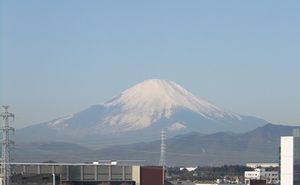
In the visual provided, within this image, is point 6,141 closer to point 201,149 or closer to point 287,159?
point 287,159

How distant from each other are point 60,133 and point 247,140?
41369mm

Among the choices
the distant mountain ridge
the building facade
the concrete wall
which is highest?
the concrete wall

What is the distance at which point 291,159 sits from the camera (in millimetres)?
22938

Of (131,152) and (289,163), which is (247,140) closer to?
(131,152)

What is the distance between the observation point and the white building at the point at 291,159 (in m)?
22.8

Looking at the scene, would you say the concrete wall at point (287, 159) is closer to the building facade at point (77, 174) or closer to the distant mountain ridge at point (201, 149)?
the building facade at point (77, 174)

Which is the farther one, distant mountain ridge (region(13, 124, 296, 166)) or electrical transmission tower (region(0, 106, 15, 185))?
distant mountain ridge (region(13, 124, 296, 166))

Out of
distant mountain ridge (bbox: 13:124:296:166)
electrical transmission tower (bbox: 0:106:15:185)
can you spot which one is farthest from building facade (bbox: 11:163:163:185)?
distant mountain ridge (bbox: 13:124:296:166)

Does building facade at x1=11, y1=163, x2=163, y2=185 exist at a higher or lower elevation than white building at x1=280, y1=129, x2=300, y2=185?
lower

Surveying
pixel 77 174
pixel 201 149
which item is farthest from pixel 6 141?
pixel 201 149

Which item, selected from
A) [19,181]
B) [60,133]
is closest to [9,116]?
[19,181]

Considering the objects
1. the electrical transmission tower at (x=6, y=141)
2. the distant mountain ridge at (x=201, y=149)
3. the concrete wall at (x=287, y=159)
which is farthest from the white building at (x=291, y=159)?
the distant mountain ridge at (x=201, y=149)

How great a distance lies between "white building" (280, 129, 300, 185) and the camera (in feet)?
74.9

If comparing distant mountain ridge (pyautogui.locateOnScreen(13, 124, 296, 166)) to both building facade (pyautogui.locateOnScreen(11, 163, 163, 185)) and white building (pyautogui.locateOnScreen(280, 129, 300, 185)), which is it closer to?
building facade (pyautogui.locateOnScreen(11, 163, 163, 185))
